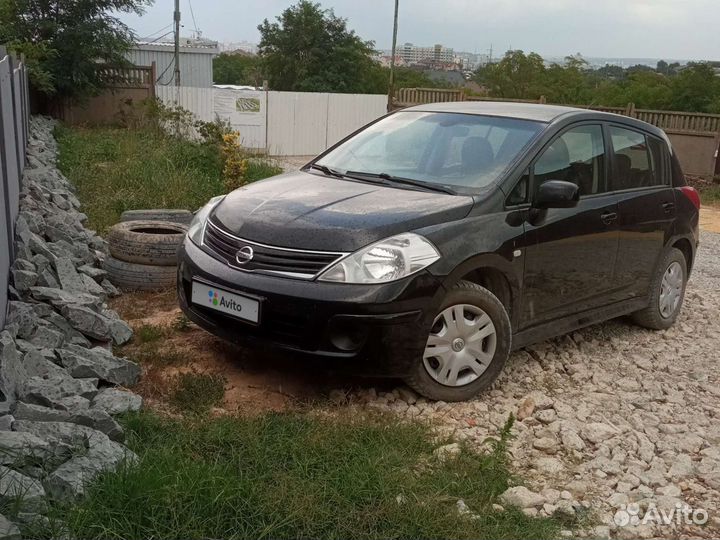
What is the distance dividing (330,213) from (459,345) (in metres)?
1.05

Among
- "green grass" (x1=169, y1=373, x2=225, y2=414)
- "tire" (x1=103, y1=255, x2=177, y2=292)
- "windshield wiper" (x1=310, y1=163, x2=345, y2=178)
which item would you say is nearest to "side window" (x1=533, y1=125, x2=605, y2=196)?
"windshield wiper" (x1=310, y1=163, x2=345, y2=178)

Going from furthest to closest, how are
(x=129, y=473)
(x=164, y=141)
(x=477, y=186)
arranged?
(x=164, y=141)
(x=477, y=186)
(x=129, y=473)

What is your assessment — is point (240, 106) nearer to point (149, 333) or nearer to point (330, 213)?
point (149, 333)

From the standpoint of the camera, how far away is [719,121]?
64.1ft

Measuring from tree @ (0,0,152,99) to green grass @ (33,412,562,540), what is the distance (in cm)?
1829

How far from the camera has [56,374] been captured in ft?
12.8

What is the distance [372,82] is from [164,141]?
4183cm

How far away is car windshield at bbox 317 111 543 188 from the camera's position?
197 inches

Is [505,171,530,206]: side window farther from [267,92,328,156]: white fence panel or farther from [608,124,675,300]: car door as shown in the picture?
[267,92,328,156]: white fence panel

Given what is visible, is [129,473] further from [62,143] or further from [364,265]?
[62,143]

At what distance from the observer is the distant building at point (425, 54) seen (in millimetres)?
71875

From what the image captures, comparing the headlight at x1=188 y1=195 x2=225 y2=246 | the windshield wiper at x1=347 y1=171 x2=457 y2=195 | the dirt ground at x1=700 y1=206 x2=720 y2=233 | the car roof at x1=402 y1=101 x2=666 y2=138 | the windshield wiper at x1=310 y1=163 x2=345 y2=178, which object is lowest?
the dirt ground at x1=700 y1=206 x2=720 y2=233

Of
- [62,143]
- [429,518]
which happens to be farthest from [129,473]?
[62,143]

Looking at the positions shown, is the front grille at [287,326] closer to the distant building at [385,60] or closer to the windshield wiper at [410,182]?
the windshield wiper at [410,182]
